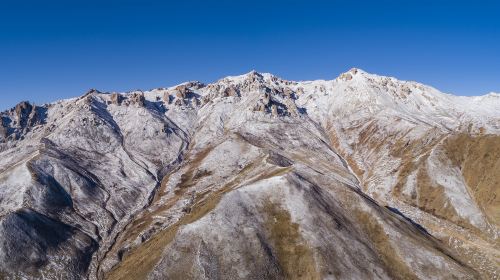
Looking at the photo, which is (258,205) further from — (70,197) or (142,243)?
(70,197)

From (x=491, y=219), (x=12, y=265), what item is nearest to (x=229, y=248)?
(x=12, y=265)

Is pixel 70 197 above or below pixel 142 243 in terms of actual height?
above

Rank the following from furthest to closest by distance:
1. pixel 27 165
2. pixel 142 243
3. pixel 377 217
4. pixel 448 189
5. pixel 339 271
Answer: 1. pixel 27 165
2. pixel 448 189
3. pixel 142 243
4. pixel 377 217
5. pixel 339 271

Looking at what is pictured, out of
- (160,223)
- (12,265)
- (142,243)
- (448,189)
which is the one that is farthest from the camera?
(448,189)

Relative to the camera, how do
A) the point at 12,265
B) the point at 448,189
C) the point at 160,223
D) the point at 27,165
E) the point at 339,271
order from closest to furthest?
the point at 339,271 < the point at 12,265 < the point at 160,223 < the point at 448,189 < the point at 27,165

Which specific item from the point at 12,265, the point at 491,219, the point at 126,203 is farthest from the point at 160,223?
the point at 491,219

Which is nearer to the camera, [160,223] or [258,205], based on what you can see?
[258,205]

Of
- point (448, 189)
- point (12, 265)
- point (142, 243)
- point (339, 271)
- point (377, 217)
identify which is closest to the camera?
point (339, 271)

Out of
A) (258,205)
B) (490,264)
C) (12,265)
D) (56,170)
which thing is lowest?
(490,264)

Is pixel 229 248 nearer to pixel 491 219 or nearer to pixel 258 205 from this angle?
pixel 258 205
